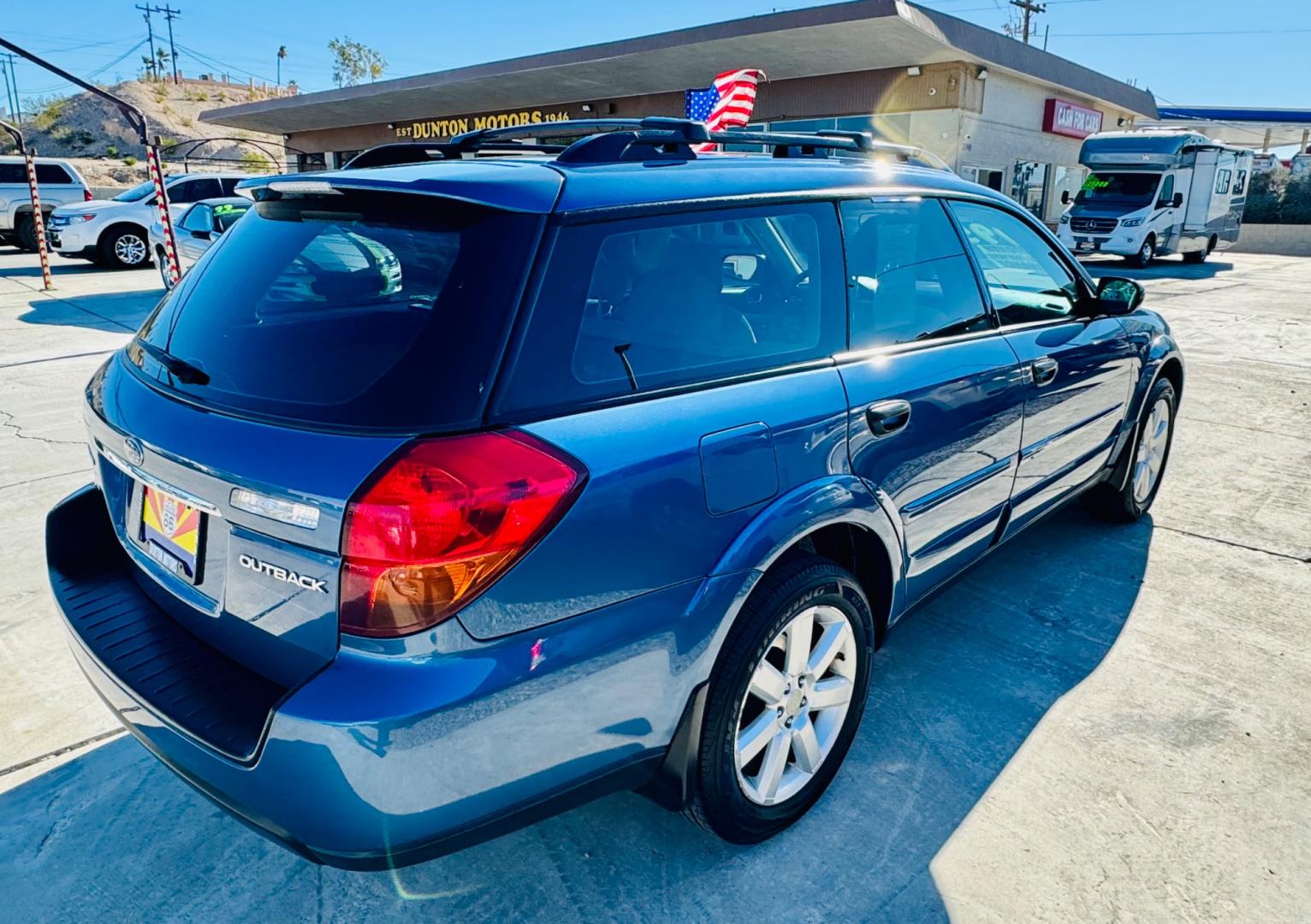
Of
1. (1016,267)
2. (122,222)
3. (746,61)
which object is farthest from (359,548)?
(746,61)

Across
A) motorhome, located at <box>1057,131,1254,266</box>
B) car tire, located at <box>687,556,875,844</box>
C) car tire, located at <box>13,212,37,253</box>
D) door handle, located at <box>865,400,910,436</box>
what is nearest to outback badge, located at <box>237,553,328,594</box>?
car tire, located at <box>687,556,875,844</box>

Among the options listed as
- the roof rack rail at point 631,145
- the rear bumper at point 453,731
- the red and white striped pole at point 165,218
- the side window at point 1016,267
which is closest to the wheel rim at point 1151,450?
the side window at point 1016,267

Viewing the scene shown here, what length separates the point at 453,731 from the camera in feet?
5.24

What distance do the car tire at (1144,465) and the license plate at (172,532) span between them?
3.90 metres

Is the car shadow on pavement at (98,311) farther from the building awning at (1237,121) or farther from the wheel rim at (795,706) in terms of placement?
the building awning at (1237,121)

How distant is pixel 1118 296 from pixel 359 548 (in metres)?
3.48

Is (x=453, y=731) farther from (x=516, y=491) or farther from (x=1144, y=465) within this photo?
(x=1144, y=465)

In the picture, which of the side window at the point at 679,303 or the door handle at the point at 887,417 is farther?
the door handle at the point at 887,417

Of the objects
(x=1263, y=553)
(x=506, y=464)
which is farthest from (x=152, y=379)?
(x=1263, y=553)

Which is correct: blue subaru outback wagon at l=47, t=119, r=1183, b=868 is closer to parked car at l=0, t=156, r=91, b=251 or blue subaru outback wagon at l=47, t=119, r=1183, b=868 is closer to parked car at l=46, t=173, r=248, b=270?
parked car at l=46, t=173, r=248, b=270

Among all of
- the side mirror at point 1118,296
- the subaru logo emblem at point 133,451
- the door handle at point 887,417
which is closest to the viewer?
the subaru logo emblem at point 133,451

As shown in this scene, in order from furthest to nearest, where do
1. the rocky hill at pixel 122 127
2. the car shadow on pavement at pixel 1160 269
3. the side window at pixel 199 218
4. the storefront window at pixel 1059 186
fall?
the rocky hill at pixel 122 127
the storefront window at pixel 1059 186
the car shadow on pavement at pixel 1160 269
the side window at pixel 199 218

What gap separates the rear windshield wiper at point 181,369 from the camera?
79.3 inches

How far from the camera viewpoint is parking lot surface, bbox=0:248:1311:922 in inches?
83.2
